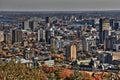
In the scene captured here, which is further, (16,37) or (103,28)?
(103,28)

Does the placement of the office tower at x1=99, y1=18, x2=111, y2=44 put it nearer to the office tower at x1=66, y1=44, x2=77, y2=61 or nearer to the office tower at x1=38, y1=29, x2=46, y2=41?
the office tower at x1=38, y1=29, x2=46, y2=41

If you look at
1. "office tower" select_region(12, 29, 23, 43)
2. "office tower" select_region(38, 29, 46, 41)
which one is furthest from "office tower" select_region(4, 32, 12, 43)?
"office tower" select_region(38, 29, 46, 41)

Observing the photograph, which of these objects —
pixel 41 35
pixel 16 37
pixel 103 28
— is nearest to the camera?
pixel 16 37

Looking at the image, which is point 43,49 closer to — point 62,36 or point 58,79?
point 62,36

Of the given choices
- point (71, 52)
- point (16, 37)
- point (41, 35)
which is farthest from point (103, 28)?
point (71, 52)

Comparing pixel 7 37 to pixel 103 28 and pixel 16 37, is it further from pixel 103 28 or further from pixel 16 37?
pixel 103 28

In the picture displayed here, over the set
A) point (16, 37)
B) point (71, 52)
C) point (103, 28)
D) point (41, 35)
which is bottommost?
point (41, 35)

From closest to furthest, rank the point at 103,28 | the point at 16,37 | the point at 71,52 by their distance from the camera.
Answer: the point at 71,52 → the point at 16,37 → the point at 103,28

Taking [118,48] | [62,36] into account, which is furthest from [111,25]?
[118,48]

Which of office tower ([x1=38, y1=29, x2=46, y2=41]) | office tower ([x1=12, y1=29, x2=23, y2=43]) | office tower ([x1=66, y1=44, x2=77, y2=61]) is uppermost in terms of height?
office tower ([x1=66, y1=44, x2=77, y2=61])

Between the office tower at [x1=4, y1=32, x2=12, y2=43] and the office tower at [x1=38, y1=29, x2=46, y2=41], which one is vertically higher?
the office tower at [x1=4, y1=32, x2=12, y2=43]

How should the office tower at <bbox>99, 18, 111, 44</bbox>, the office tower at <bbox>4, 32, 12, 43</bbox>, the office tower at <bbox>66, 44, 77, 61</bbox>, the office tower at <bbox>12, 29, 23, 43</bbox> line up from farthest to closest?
the office tower at <bbox>99, 18, 111, 44</bbox> < the office tower at <bbox>12, 29, 23, 43</bbox> < the office tower at <bbox>4, 32, 12, 43</bbox> < the office tower at <bbox>66, 44, 77, 61</bbox>
